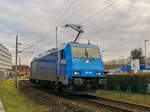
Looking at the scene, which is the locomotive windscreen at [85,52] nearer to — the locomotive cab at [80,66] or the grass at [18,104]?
the locomotive cab at [80,66]

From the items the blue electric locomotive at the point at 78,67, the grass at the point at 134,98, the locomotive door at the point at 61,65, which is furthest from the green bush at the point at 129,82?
the locomotive door at the point at 61,65

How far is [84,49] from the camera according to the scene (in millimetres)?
14078

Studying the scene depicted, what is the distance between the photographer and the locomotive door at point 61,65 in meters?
13.6

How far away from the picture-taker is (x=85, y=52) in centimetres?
1397

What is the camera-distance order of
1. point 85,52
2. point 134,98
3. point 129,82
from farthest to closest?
1. point 129,82
2. point 85,52
3. point 134,98

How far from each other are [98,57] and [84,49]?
3.93 ft

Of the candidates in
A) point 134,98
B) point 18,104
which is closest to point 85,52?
point 134,98

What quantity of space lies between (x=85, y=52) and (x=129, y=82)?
17.8 feet

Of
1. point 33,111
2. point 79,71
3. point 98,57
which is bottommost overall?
point 33,111

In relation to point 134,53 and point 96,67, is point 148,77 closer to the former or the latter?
point 96,67

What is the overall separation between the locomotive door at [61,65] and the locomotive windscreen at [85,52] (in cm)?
88

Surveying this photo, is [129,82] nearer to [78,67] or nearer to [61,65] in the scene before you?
[78,67]

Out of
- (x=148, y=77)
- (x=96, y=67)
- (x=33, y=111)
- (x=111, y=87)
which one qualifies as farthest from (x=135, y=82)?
(x=33, y=111)

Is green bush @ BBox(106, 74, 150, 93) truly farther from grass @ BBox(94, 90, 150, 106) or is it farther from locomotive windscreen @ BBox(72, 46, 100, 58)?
locomotive windscreen @ BBox(72, 46, 100, 58)
